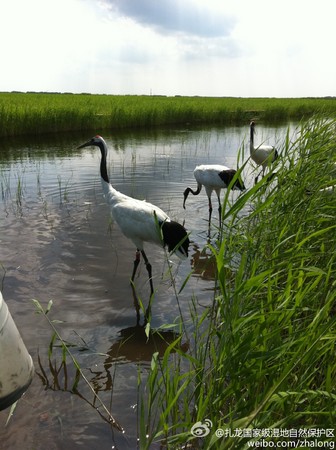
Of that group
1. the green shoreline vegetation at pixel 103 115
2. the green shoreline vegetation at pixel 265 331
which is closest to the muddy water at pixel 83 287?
the green shoreline vegetation at pixel 265 331

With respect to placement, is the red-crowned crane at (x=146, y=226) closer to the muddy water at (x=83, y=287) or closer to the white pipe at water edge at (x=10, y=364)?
the muddy water at (x=83, y=287)

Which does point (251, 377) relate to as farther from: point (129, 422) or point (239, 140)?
point (239, 140)

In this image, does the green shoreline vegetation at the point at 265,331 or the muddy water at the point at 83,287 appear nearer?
the green shoreline vegetation at the point at 265,331

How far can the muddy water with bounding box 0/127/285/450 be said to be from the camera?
112 inches

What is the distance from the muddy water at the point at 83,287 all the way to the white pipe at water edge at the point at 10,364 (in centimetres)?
71

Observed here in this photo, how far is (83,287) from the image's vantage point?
4801mm

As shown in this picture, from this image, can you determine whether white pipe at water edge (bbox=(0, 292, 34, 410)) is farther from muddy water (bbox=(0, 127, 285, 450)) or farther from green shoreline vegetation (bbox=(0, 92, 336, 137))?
green shoreline vegetation (bbox=(0, 92, 336, 137))

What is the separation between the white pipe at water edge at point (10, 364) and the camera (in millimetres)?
1935

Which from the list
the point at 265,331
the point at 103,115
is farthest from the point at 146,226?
the point at 103,115

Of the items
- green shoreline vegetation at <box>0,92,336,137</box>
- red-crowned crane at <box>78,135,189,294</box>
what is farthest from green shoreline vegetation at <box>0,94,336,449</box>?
green shoreline vegetation at <box>0,92,336,137</box>

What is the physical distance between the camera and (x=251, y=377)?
6.26 feet

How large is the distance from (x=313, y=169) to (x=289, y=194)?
347 millimetres

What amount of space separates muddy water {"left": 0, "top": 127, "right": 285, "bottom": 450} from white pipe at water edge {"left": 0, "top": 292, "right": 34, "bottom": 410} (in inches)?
27.9

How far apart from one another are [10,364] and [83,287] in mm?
2843
